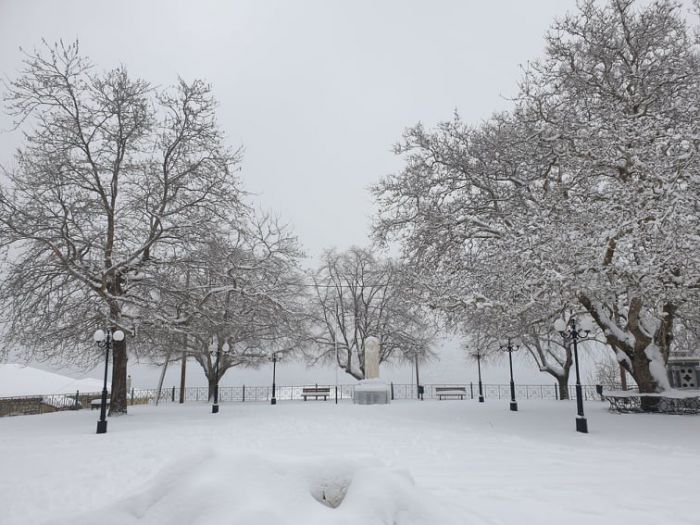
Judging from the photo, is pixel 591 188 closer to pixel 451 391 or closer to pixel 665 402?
pixel 665 402

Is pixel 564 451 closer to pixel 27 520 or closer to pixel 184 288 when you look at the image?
pixel 27 520

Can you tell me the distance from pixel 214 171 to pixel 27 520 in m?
14.0

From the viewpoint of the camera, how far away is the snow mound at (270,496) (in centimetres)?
294

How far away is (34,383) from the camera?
27047 mm

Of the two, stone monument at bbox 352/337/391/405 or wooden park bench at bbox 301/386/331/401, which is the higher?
stone monument at bbox 352/337/391/405

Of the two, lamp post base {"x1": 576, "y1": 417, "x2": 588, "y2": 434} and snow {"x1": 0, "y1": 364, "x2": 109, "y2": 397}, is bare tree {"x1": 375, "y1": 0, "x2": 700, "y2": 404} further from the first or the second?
snow {"x1": 0, "y1": 364, "x2": 109, "y2": 397}

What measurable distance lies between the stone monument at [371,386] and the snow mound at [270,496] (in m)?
17.9

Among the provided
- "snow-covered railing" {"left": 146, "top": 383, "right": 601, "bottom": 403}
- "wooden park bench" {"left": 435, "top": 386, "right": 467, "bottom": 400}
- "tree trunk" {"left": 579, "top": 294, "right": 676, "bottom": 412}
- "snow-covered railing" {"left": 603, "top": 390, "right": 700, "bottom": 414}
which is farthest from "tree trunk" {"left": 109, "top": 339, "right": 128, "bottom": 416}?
"wooden park bench" {"left": 435, "top": 386, "right": 467, "bottom": 400}

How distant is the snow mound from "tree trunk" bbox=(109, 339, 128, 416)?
617 inches

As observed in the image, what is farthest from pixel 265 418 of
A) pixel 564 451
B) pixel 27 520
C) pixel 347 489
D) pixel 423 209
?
Answer: pixel 347 489

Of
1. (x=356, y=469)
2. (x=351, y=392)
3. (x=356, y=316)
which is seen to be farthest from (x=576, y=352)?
(x=351, y=392)

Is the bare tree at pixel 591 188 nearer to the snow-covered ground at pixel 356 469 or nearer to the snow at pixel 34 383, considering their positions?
the snow-covered ground at pixel 356 469

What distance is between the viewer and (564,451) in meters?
8.97

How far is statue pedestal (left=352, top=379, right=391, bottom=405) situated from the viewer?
20.9 metres
